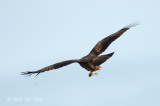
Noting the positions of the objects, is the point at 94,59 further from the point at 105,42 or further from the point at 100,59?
the point at 105,42

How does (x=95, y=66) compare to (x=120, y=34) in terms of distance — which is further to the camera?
A: (x=120, y=34)

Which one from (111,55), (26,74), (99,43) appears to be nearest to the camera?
(26,74)

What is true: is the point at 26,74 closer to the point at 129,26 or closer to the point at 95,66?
the point at 95,66

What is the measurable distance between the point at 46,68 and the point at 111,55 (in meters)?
2.61

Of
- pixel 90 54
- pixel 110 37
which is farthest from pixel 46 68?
pixel 110 37

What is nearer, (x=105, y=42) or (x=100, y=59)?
(x=100, y=59)

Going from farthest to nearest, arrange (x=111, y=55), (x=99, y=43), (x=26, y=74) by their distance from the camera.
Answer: (x=99, y=43) → (x=111, y=55) → (x=26, y=74)

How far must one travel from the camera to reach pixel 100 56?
24766mm

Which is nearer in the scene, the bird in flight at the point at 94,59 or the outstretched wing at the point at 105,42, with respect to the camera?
the bird in flight at the point at 94,59

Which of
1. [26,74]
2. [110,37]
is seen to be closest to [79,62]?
[26,74]

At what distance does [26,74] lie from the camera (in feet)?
75.2

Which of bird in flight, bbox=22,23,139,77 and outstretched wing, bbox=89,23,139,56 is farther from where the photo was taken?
outstretched wing, bbox=89,23,139,56

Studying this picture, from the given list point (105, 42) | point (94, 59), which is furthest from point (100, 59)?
point (105, 42)

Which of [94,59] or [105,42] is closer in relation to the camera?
[94,59]
